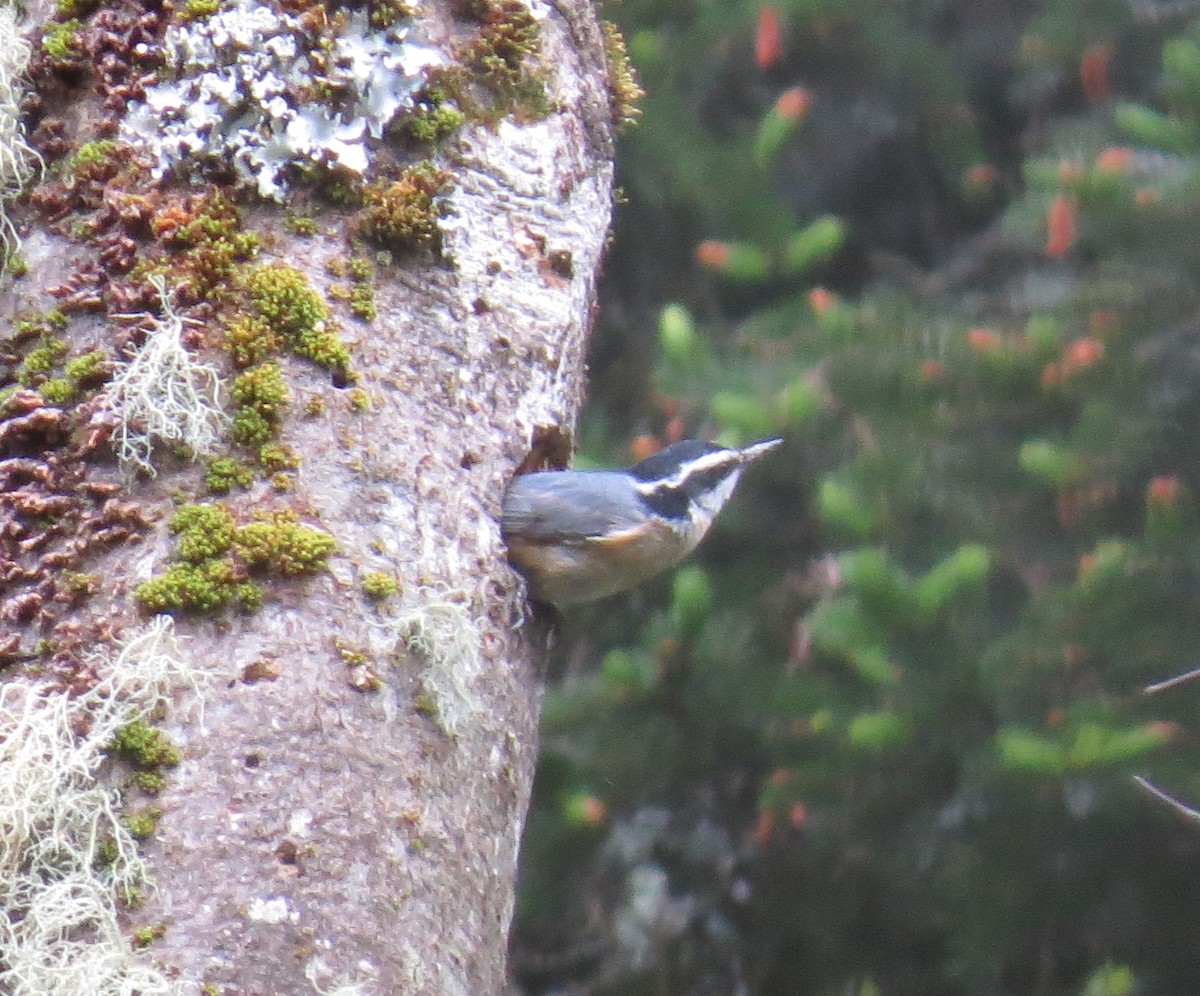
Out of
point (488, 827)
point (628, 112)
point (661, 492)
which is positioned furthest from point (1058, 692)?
point (488, 827)

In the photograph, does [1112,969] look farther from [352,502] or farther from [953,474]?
[352,502]

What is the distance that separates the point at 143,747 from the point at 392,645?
30 centimetres

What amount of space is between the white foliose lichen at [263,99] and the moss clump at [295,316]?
0.14 meters

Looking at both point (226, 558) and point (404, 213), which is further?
point (404, 213)

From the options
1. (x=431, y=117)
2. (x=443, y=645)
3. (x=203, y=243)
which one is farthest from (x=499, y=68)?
(x=443, y=645)

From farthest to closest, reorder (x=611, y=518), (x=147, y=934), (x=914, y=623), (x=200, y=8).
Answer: (x=914, y=623) → (x=611, y=518) → (x=200, y=8) → (x=147, y=934)

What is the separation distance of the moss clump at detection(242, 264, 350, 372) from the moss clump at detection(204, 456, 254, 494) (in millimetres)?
167

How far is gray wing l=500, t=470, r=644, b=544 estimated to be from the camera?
7.54ft

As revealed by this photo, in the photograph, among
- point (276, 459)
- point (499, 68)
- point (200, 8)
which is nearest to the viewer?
point (276, 459)

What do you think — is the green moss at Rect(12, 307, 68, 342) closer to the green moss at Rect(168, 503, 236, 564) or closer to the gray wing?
the green moss at Rect(168, 503, 236, 564)

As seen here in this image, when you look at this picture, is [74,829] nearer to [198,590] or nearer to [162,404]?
[198,590]

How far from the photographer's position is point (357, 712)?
5.91ft

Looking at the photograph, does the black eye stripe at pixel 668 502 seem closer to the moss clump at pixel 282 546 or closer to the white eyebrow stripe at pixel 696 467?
the white eyebrow stripe at pixel 696 467

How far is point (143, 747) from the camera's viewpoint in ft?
5.62
